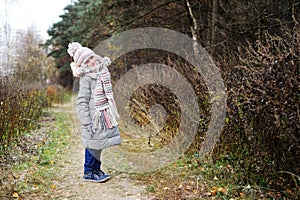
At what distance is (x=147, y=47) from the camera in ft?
39.8

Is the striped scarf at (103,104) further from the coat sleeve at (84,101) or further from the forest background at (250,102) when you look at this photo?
the forest background at (250,102)

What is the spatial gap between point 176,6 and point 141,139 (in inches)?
225

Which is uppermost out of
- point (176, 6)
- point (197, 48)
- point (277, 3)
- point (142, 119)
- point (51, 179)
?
point (176, 6)

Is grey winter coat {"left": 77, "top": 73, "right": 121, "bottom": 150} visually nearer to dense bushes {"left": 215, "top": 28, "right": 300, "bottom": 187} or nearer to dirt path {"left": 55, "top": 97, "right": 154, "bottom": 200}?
dirt path {"left": 55, "top": 97, "right": 154, "bottom": 200}

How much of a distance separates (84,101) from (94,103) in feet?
0.42

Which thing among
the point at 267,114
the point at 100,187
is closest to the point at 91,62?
the point at 100,187

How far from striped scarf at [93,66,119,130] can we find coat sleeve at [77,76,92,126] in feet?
0.30

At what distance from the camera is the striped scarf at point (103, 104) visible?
4.44 m

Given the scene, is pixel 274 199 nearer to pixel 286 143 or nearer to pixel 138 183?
pixel 286 143

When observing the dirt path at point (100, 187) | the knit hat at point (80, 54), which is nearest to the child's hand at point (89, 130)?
the dirt path at point (100, 187)

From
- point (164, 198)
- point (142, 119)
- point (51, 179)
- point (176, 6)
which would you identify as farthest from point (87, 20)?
point (164, 198)

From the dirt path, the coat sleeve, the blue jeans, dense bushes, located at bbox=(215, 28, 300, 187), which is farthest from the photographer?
the blue jeans

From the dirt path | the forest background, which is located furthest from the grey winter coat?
the forest background

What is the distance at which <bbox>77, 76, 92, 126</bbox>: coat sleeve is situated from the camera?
4402 mm
